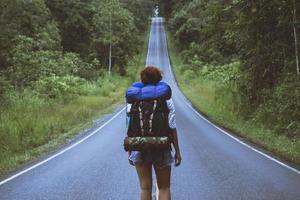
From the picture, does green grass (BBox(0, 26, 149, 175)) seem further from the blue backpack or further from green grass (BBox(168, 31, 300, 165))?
the blue backpack

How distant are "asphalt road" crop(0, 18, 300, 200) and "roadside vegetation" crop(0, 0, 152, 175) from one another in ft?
4.49

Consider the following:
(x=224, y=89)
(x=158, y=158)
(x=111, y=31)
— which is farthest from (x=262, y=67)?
(x=111, y=31)

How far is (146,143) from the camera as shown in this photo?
5.47 metres

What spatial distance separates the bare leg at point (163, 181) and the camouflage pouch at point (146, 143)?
0.93ft

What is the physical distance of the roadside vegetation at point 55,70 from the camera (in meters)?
18.8

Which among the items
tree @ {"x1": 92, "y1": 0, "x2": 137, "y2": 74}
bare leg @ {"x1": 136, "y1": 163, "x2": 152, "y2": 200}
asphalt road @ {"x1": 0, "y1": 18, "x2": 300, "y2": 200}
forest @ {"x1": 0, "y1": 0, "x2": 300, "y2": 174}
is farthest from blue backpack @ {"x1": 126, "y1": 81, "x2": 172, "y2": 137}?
tree @ {"x1": 92, "y1": 0, "x2": 137, "y2": 74}

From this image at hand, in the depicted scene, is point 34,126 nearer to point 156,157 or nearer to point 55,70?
point 156,157

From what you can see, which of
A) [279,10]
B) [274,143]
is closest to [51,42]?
[279,10]

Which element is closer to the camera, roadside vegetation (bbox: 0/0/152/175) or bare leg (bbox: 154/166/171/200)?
bare leg (bbox: 154/166/171/200)

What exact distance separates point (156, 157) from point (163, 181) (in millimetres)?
312

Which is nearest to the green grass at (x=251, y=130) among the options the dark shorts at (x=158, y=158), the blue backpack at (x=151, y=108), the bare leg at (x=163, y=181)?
the bare leg at (x=163, y=181)

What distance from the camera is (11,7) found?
165 feet

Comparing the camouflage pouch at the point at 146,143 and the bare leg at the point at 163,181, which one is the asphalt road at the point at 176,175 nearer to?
the bare leg at the point at 163,181

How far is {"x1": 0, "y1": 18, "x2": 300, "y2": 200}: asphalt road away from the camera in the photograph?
8.95 meters
